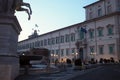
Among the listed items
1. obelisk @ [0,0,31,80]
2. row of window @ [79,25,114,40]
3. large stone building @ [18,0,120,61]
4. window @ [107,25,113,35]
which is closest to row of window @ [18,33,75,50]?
large stone building @ [18,0,120,61]

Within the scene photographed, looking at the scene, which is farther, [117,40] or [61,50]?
[61,50]

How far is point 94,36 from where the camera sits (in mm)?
52094

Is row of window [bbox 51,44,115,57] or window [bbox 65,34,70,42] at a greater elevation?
window [bbox 65,34,70,42]

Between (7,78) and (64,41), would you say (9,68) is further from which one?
(64,41)

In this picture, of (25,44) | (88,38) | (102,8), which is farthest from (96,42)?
(25,44)

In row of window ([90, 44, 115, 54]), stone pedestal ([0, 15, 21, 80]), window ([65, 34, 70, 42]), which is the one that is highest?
window ([65, 34, 70, 42])

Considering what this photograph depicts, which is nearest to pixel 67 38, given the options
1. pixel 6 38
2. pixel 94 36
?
pixel 94 36

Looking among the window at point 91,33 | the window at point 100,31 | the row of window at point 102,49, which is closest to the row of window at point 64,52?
the window at point 91,33

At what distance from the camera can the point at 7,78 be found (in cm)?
1077

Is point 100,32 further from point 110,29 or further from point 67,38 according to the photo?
point 67,38

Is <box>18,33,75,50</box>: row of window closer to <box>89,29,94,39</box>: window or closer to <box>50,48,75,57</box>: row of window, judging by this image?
<box>50,48,75,57</box>: row of window

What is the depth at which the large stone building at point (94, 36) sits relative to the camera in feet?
154

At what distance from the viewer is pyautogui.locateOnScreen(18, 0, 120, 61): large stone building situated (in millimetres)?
46875

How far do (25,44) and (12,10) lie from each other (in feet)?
278
